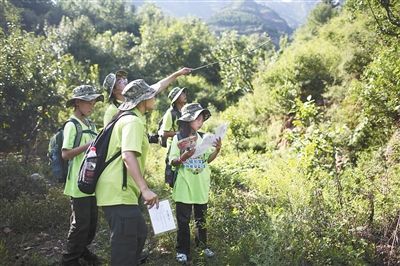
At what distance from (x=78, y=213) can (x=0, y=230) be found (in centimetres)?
178

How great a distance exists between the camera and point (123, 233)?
295 cm

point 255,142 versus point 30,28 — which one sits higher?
point 30,28

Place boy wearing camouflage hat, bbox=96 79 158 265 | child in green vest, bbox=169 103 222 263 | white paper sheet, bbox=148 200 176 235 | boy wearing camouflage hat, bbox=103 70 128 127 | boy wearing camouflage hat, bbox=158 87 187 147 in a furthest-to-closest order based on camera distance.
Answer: boy wearing camouflage hat, bbox=158 87 187 147 → boy wearing camouflage hat, bbox=103 70 128 127 → child in green vest, bbox=169 103 222 263 → white paper sheet, bbox=148 200 176 235 → boy wearing camouflage hat, bbox=96 79 158 265

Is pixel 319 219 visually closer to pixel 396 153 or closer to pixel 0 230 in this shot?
pixel 396 153

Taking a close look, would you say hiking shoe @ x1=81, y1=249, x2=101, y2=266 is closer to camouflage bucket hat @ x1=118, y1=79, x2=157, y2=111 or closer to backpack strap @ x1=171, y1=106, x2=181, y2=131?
backpack strap @ x1=171, y1=106, x2=181, y2=131

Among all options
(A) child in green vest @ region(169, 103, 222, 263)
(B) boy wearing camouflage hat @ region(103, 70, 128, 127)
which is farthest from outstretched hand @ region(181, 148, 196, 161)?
(B) boy wearing camouflage hat @ region(103, 70, 128, 127)

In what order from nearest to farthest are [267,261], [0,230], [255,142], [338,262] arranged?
1. [267,261]
2. [338,262]
3. [0,230]
4. [255,142]

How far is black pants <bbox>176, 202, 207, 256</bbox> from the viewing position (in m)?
4.15

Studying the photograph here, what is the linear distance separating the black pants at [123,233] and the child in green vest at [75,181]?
993 mm

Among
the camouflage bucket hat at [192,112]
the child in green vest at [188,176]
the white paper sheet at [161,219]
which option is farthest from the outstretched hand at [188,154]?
the white paper sheet at [161,219]

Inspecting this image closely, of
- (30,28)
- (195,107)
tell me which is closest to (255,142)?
(195,107)

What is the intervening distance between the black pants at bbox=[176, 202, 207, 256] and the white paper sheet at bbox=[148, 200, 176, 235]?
842 millimetres

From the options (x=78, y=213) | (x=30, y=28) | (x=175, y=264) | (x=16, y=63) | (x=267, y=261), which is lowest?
(x=175, y=264)

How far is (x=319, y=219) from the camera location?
14.3 feet
